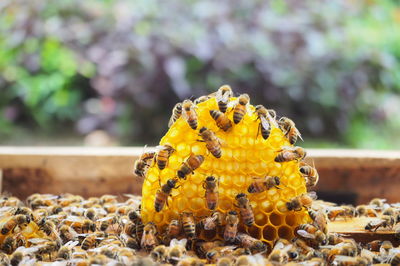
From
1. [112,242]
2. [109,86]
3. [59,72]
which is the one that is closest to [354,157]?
[112,242]

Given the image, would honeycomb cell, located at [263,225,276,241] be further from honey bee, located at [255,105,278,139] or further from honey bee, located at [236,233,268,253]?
honey bee, located at [255,105,278,139]

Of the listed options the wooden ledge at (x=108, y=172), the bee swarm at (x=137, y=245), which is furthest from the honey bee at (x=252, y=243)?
the wooden ledge at (x=108, y=172)

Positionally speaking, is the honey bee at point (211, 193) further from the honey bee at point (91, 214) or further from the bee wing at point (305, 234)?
the honey bee at point (91, 214)

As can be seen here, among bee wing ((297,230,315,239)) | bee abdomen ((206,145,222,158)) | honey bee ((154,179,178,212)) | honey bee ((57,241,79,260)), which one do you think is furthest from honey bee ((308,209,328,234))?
honey bee ((57,241,79,260))

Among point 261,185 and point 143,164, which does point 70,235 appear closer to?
point 143,164

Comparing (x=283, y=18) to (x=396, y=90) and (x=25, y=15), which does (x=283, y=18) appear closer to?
(x=396, y=90)

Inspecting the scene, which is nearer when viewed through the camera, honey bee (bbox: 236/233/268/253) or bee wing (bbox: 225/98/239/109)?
honey bee (bbox: 236/233/268/253)

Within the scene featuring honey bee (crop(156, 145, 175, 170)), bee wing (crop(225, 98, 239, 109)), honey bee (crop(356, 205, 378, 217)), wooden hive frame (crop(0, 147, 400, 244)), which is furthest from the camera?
wooden hive frame (crop(0, 147, 400, 244))
